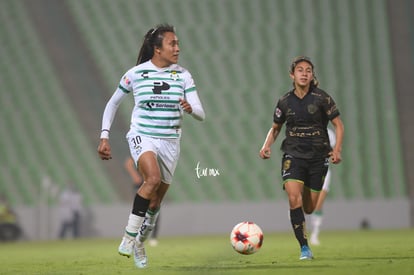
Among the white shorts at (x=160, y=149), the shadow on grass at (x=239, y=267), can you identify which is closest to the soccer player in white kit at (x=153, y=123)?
the white shorts at (x=160, y=149)

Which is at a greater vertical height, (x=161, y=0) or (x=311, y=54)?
(x=161, y=0)

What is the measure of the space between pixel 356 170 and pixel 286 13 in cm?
545

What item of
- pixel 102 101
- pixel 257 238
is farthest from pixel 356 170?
pixel 257 238

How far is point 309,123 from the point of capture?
29.6ft

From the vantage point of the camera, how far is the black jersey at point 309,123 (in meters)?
9.01

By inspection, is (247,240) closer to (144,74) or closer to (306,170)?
(306,170)

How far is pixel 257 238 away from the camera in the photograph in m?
8.64

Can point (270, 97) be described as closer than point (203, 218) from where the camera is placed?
No

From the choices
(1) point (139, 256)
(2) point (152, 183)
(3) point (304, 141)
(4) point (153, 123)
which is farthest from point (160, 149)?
(3) point (304, 141)

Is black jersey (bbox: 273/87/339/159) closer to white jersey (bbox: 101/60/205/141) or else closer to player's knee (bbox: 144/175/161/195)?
white jersey (bbox: 101/60/205/141)

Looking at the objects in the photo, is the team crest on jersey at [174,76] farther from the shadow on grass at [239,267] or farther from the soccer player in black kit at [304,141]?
the shadow on grass at [239,267]

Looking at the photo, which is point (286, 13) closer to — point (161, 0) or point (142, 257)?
point (161, 0)

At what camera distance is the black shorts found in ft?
29.5

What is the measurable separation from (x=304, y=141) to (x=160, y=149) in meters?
1.80
